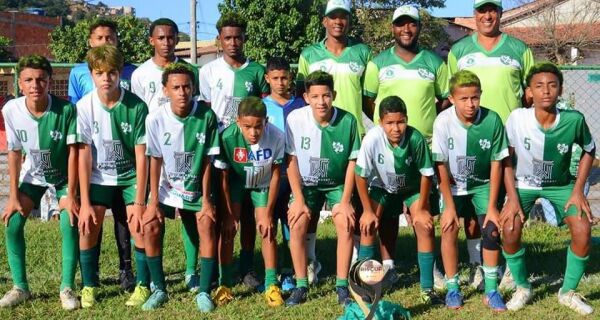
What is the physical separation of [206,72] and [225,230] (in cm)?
134

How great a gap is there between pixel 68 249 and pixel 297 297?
171 centimetres

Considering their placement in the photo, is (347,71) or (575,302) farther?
(347,71)

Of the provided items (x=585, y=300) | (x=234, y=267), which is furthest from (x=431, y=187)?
(x=234, y=267)

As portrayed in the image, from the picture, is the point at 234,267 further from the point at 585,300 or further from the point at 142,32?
the point at 142,32

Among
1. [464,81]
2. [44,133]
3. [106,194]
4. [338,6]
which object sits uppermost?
[338,6]

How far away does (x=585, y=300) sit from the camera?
5.31m

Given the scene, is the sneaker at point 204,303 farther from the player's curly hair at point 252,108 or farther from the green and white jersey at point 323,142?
the player's curly hair at point 252,108

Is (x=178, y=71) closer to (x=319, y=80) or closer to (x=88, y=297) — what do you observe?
→ (x=319, y=80)

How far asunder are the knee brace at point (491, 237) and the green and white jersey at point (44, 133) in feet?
9.83

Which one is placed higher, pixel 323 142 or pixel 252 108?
pixel 252 108

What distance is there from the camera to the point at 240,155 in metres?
5.42

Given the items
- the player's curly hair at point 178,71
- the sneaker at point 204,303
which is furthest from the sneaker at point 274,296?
the player's curly hair at point 178,71

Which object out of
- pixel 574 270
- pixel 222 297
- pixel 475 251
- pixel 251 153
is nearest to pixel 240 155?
pixel 251 153

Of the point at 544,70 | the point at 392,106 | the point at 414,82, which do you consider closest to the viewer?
the point at 392,106
